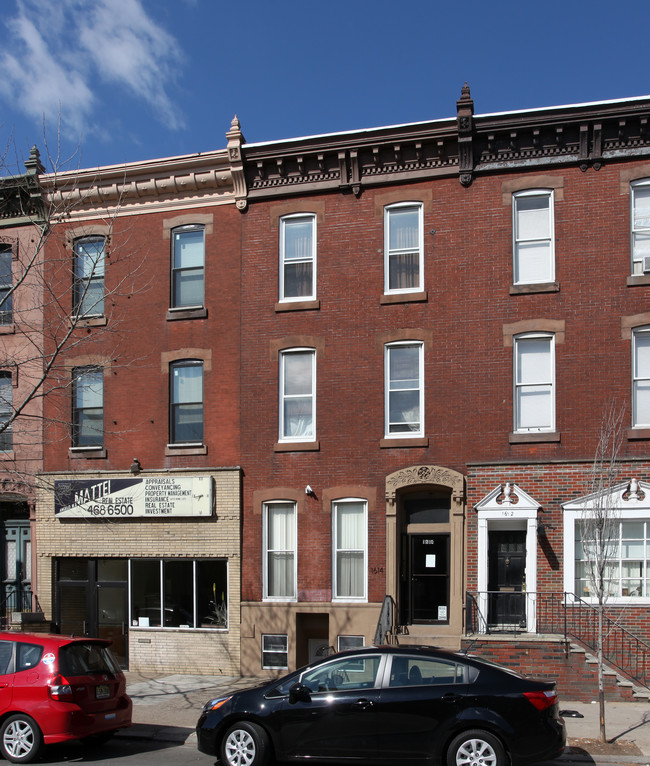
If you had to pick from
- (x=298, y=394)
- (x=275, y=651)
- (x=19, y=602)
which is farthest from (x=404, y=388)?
(x=19, y=602)

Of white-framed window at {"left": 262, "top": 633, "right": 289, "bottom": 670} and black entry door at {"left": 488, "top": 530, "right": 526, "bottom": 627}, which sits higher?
black entry door at {"left": 488, "top": 530, "right": 526, "bottom": 627}

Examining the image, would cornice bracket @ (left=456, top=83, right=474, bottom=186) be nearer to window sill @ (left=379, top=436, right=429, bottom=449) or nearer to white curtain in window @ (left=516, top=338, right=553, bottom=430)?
white curtain in window @ (left=516, top=338, right=553, bottom=430)

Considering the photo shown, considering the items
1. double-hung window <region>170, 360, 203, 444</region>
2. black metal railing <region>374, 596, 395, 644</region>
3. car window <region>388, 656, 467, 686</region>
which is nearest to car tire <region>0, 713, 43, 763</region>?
car window <region>388, 656, 467, 686</region>

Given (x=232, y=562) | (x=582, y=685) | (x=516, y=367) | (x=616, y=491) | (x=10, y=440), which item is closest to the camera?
(x=582, y=685)

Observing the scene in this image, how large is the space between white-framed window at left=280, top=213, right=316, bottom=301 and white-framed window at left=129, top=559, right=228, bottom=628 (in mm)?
6269

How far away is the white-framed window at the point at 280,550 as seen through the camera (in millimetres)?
18922

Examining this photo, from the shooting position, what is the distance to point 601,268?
17.5m

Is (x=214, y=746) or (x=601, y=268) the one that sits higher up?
(x=601, y=268)

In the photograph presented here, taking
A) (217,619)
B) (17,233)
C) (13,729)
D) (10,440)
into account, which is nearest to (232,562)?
(217,619)

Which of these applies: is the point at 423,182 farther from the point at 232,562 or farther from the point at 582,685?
the point at 582,685

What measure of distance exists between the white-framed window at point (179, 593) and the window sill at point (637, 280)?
34.2 feet

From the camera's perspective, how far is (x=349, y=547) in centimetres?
1861

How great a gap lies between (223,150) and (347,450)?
747cm

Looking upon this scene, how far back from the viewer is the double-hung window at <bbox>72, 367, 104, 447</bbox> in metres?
20.7
